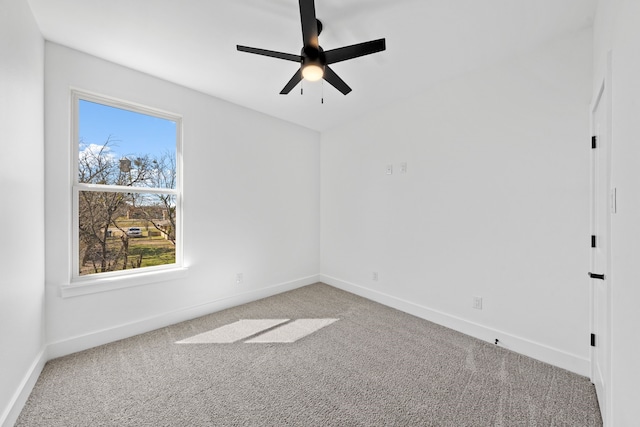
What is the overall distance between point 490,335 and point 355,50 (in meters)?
2.76

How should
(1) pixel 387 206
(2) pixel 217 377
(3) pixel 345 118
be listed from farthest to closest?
(3) pixel 345 118, (1) pixel 387 206, (2) pixel 217 377

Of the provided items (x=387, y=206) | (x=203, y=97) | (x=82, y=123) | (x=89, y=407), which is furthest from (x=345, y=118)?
(x=89, y=407)

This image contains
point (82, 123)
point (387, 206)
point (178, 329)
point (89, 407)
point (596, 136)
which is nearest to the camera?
point (89, 407)

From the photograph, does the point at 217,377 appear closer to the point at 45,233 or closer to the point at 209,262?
the point at 209,262

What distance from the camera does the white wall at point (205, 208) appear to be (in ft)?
7.14

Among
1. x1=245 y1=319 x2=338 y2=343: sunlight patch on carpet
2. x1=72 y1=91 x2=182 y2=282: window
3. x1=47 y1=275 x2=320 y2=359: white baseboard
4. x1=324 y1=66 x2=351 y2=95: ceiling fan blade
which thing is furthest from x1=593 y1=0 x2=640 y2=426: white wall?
x1=72 y1=91 x2=182 y2=282: window

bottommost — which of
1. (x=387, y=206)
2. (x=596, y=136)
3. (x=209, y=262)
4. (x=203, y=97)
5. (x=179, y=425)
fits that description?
(x=179, y=425)

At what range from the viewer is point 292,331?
8.75 ft

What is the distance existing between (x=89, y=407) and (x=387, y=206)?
128 inches

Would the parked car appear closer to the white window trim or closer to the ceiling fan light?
the white window trim

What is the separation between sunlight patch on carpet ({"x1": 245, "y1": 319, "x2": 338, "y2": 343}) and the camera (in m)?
2.50

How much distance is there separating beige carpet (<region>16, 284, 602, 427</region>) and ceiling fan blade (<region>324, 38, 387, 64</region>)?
2.37 metres

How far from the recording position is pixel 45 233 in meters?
2.12

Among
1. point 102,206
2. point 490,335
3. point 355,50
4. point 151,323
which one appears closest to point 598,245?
point 490,335
